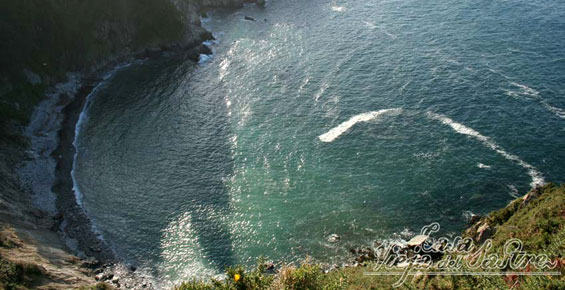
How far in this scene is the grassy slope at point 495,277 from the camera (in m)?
40.6

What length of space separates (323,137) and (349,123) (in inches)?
290

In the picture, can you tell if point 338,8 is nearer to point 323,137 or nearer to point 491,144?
point 323,137

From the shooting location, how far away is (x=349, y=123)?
9125 centimetres

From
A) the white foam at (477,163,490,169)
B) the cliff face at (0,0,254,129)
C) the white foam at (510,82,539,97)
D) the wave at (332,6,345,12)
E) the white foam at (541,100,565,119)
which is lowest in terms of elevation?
the white foam at (477,163,490,169)

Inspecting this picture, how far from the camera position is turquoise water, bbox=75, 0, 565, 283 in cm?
6988

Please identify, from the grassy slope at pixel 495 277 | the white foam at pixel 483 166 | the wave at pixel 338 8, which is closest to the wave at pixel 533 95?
the white foam at pixel 483 166

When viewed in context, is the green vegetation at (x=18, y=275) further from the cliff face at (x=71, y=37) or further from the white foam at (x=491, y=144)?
the white foam at (x=491, y=144)

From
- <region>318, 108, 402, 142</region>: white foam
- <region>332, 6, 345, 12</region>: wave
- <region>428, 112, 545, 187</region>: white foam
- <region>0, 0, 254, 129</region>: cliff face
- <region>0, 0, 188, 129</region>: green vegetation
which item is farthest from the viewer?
<region>332, 6, 345, 12</region>: wave

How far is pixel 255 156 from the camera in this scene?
281ft

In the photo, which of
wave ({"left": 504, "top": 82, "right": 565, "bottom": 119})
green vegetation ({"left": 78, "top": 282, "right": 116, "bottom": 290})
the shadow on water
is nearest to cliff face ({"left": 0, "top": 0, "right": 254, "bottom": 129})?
the shadow on water

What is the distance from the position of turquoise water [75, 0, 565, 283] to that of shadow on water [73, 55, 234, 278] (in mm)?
330

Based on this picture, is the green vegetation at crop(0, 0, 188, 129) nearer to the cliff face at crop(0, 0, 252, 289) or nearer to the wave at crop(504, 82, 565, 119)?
the cliff face at crop(0, 0, 252, 289)

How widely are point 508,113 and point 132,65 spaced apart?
315 feet

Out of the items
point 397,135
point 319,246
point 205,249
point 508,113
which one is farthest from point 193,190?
point 508,113
